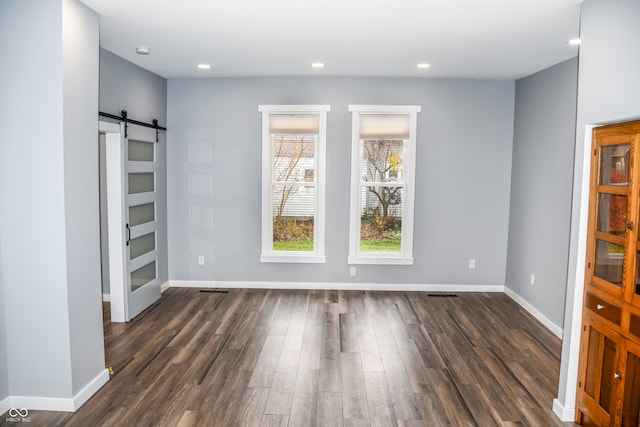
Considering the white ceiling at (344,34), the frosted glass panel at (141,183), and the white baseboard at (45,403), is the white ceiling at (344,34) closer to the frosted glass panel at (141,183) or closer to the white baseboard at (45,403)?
the frosted glass panel at (141,183)

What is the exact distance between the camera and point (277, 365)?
3.83m

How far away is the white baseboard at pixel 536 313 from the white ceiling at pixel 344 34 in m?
2.69

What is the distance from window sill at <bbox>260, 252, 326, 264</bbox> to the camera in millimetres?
6023

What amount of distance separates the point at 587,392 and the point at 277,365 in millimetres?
2268

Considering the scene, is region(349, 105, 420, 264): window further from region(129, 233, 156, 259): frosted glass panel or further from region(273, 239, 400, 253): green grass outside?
region(129, 233, 156, 259): frosted glass panel

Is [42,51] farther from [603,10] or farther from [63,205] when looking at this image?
[603,10]

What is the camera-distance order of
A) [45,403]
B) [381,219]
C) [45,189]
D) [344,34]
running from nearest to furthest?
[45,189] < [45,403] < [344,34] < [381,219]

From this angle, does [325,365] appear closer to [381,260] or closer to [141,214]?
[381,260]

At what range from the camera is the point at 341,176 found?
595 cm

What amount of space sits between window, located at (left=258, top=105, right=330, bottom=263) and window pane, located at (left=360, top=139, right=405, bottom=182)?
0.57 m

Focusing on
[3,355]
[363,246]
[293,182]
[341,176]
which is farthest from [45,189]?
[363,246]

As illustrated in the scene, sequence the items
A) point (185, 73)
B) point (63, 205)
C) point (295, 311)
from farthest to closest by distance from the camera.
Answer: point (185, 73), point (295, 311), point (63, 205)

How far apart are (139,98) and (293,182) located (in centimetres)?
211

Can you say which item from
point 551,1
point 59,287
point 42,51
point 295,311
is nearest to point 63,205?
point 59,287
